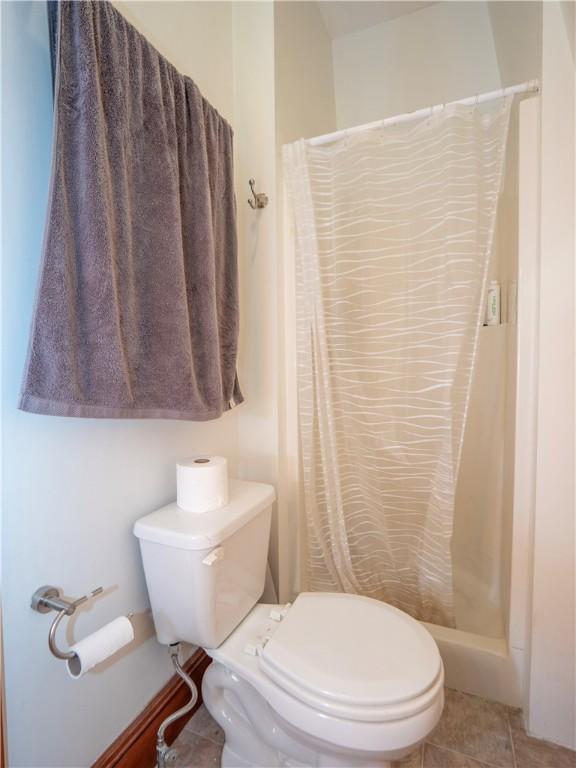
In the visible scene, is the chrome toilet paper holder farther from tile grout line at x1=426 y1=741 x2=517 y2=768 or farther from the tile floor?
tile grout line at x1=426 y1=741 x2=517 y2=768

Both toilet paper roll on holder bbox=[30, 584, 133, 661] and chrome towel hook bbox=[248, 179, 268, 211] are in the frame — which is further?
chrome towel hook bbox=[248, 179, 268, 211]

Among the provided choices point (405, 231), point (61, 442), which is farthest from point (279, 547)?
point (405, 231)

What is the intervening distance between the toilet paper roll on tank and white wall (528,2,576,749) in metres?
0.92

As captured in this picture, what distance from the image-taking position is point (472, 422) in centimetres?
162

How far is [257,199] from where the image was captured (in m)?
1.37

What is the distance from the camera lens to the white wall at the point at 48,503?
0.72m

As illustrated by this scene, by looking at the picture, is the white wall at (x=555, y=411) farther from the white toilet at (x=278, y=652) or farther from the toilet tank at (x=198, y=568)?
the toilet tank at (x=198, y=568)

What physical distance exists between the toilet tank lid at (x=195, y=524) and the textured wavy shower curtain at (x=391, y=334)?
377mm

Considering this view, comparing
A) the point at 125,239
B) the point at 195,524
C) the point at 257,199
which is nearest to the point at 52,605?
the point at 195,524

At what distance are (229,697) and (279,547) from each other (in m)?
0.47

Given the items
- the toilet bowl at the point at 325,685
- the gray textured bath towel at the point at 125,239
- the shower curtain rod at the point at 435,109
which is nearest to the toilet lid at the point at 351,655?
the toilet bowl at the point at 325,685

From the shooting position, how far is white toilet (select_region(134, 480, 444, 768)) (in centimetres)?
76

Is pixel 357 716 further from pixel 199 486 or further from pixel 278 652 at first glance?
pixel 199 486

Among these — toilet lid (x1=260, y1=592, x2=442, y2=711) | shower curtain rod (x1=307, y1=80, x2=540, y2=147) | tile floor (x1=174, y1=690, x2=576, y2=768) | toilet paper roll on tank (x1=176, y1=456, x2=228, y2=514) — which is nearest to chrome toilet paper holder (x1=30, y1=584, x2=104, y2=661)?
toilet paper roll on tank (x1=176, y1=456, x2=228, y2=514)
